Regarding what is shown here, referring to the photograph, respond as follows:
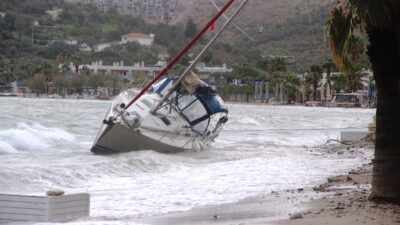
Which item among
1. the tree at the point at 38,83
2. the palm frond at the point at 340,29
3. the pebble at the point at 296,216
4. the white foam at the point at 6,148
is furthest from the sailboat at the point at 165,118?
the tree at the point at 38,83

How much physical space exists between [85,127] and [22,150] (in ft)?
68.7

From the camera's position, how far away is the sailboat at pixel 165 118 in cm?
3012

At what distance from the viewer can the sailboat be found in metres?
30.1

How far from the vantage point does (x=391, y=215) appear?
11.1 m

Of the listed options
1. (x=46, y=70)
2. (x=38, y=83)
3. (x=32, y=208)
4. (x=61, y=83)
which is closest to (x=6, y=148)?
(x=32, y=208)

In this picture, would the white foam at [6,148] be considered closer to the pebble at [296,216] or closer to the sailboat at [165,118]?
the sailboat at [165,118]

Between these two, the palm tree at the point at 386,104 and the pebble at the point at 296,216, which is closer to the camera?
the pebble at the point at 296,216

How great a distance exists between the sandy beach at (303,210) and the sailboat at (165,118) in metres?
13.9

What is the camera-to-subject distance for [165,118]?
103 feet

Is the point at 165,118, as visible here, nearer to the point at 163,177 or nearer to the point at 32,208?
the point at 163,177

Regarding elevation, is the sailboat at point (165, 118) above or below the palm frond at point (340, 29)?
below

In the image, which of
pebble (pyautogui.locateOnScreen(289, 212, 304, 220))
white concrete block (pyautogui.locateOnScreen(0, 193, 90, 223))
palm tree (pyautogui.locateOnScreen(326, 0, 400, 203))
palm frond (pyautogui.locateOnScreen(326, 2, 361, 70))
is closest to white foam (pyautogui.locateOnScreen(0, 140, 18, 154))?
white concrete block (pyautogui.locateOnScreen(0, 193, 90, 223))

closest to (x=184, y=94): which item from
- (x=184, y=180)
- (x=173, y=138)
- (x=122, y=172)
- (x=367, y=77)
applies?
(x=173, y=138)

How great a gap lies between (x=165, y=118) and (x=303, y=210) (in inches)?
759
